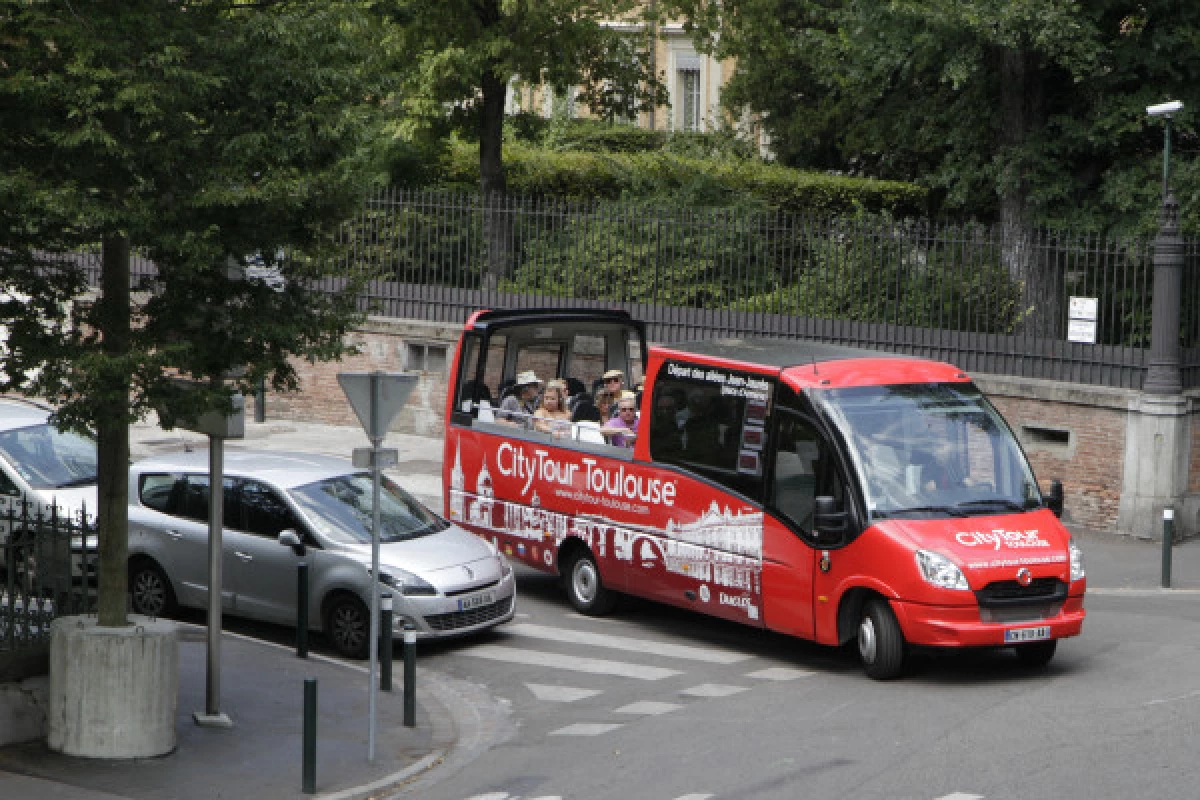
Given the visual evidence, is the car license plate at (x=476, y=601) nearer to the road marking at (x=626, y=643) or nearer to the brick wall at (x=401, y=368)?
the road marking at (x=626, y=643)

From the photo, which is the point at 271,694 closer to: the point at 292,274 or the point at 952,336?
the point at 292,274

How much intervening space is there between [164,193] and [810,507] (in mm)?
5678

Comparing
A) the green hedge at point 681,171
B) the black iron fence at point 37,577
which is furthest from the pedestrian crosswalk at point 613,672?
the green hedge at point 681,171

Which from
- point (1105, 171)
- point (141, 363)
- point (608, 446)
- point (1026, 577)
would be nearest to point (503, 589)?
point (608, 446)

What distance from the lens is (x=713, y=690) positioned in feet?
44.3

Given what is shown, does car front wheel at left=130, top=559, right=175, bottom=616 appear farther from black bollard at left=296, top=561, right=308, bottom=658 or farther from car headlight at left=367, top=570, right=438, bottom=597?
car headlight at left=367, top=570, right=438, bottom=597

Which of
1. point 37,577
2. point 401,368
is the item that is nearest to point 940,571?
point 37,577

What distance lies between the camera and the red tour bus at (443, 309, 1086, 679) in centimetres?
1320

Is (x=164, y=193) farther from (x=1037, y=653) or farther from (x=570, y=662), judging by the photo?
(x=1037, y=653)

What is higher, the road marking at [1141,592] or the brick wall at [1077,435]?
the brick wall at [1077,435]

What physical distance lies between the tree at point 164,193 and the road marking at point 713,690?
3927 mm

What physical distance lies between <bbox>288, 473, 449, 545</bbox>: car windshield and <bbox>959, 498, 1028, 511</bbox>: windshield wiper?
472 cm

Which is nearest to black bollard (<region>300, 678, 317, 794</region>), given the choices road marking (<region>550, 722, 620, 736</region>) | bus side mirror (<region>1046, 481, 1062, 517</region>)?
road marking (<region>550, 722, 620, 736</region>)

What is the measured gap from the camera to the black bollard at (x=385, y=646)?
13.3m
